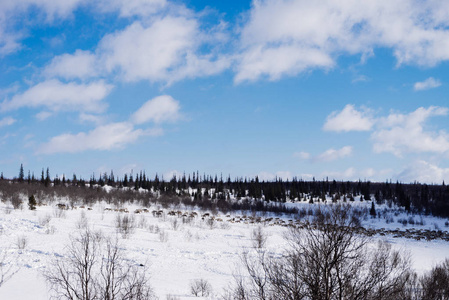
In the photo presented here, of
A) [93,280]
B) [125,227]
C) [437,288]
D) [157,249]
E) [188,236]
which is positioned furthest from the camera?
[188,236]

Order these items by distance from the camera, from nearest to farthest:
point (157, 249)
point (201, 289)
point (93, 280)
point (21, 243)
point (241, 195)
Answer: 1. point (93, 280)
2. point (201, 289)
3. point (21, 243)
4. point (157, 249)
5. point (241, 195)

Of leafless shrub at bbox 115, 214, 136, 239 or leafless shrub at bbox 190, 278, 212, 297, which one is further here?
leafless shrub at bbox 115, 214, 136, 239

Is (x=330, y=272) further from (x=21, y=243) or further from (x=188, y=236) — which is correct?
(x=188, y=236)

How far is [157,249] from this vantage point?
27.0m

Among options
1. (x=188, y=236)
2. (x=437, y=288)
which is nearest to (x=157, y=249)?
(x=188, y=236)

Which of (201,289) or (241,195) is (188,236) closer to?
(201,289)

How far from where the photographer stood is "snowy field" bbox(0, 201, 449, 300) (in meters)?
17.0

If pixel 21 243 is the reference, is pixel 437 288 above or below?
below

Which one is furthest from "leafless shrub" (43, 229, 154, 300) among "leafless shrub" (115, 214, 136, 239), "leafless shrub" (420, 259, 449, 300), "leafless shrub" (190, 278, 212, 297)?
"leafless shrub" (420, 259, 449, 300)

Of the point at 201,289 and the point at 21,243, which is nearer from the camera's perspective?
the point at 201,289

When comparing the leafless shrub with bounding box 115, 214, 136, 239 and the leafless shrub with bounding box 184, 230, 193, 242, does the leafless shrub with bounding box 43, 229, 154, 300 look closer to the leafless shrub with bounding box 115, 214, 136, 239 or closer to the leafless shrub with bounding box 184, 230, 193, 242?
the leafless shrub with bounding box 115, 214, 136, 239

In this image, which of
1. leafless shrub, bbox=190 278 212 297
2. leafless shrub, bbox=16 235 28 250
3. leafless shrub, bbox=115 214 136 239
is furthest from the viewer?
leafless shrub, bbox=115 214 136 239

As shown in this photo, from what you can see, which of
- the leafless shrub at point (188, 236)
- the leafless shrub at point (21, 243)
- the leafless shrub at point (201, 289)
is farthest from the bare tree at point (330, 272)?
the leafless shrub at point (188, 236)

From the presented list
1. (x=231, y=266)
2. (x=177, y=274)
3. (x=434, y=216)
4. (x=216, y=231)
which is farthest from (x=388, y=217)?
(x=177, y=274)
